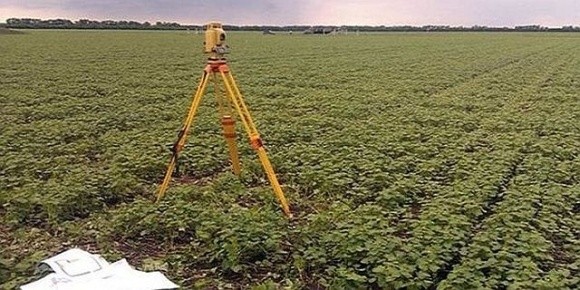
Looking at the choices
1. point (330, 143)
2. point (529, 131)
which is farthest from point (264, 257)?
point (529, 131)

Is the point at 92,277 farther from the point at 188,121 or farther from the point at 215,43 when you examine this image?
the point at 215,43

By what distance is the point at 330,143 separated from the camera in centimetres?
950

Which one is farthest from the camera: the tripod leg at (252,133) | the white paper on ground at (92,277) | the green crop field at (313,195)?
the tripod leg at (252,133)

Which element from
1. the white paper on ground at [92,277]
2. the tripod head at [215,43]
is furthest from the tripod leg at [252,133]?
the white paper on ground at [92,277]

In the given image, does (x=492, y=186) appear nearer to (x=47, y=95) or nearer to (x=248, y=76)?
(x=47, y=95)

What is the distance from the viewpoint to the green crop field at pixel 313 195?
4.86 meters

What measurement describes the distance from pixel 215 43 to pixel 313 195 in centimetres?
194

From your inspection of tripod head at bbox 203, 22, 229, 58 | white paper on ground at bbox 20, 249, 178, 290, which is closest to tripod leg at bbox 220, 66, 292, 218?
tripod head at bbox 203, 22, 229, 58

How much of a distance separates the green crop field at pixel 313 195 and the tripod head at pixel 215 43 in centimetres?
146

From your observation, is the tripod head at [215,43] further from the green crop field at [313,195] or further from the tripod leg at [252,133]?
the green crop field at [313,195]

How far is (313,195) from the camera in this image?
6.96 meters

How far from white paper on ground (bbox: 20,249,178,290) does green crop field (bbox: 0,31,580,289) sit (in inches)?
11.2

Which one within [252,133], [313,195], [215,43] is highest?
[215,43]

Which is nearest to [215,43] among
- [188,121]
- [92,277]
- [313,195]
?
[188,121]
